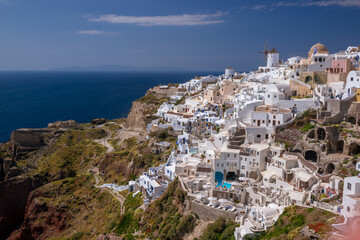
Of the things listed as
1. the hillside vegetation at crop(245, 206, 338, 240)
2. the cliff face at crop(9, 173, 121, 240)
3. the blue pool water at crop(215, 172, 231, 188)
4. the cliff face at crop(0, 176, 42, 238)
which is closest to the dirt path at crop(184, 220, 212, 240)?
the blue pool water at crop(215, 172, 231, 188)

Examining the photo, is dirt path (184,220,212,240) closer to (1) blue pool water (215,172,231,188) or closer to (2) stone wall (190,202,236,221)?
(2) stone wall (190,202,236,221)

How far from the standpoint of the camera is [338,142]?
1282 inches

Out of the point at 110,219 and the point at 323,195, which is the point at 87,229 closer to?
the point at 110,219

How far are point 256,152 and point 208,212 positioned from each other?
8.31 meters

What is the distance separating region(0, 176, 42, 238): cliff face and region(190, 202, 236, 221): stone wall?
3562 centimetres

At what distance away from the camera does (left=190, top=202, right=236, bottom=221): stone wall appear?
2669 centimetres

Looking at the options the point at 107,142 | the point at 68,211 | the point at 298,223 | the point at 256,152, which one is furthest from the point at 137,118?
the point at 298,223

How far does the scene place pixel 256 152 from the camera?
32219 mm

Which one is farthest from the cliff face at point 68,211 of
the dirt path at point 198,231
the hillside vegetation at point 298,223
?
the hillside vegetation at point 298,223

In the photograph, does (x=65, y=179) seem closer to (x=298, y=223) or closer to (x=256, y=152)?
(x=256, y=152)

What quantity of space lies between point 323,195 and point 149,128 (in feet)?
122

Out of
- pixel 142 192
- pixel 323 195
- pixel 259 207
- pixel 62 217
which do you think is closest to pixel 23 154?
pixel 62 217

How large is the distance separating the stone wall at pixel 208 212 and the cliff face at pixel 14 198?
117 ft

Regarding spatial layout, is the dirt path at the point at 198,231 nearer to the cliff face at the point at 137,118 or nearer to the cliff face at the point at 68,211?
the cliff face at the point at 68,211
